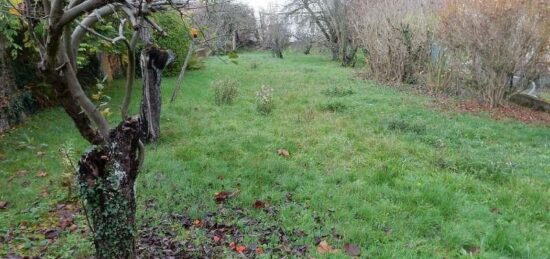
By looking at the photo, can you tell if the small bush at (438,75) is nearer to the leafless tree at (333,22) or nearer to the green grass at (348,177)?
the green grass at (348,177)

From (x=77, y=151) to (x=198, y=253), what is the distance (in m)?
3.91

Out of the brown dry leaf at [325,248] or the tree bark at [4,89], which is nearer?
the brown dry leaf at [325,248]

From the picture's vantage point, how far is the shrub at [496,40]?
360 inches

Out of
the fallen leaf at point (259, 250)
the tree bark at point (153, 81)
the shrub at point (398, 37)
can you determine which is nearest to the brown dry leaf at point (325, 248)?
the fallen leaf at point (259, 250)

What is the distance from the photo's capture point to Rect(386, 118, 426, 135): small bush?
770 cm

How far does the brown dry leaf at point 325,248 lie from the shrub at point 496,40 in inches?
306

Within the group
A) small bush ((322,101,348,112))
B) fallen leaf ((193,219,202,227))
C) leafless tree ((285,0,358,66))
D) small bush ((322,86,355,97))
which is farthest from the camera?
leafless tree ((285,0,358,66))

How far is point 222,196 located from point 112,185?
6.81 feet

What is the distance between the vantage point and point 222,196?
194 inches

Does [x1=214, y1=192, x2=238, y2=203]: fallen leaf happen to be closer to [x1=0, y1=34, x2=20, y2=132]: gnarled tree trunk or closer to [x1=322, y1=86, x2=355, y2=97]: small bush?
[x1=0, y1=34, x2=20, y2=132]: gnarled tree trunk

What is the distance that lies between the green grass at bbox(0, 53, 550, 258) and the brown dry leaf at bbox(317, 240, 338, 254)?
0.09 metres

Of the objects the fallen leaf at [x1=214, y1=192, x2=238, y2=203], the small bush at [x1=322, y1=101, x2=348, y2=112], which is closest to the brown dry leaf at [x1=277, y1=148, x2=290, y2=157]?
the fallen leaf at [x1=214, y1=192, x2=238, y2=203]

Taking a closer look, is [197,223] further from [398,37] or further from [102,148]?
[398,37]

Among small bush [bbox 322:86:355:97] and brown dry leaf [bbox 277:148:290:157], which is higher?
small bush [bbox 322:86:355:97]
